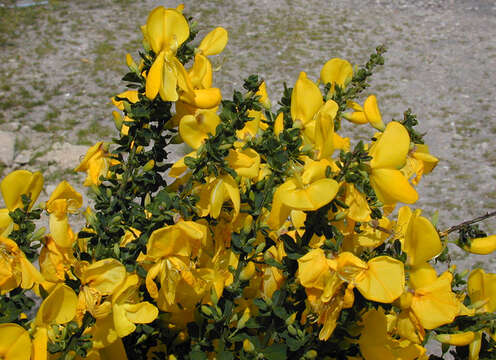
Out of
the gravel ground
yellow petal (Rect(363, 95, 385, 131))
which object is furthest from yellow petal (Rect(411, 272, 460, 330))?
the gravel ground

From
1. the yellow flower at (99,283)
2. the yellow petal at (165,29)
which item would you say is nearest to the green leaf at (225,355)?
the yellow flower at (99,283)

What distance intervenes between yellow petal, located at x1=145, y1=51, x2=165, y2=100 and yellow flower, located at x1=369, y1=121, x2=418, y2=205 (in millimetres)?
380

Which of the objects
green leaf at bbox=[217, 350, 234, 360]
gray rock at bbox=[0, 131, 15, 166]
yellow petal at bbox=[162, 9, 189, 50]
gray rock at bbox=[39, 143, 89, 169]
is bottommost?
gray rock at bbox=[39, 143, 89, 169]

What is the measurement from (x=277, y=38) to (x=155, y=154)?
4.99 m

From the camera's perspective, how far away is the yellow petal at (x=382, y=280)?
0.80 metres

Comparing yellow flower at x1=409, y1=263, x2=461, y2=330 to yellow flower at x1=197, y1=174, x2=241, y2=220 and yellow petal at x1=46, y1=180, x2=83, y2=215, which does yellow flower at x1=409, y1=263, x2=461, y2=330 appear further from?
yellow petal at x1=46, y1=180, x2=83, y2=215

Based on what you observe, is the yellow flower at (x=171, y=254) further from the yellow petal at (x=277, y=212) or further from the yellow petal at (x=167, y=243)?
the yellow petal at (x=277, y=212)

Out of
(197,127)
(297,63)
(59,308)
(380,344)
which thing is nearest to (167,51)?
(197,127)

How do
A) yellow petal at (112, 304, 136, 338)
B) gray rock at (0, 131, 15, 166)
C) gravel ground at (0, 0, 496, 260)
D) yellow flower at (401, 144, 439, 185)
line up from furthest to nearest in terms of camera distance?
gravel ground at (0, 0, 496, 260) → gray rock at (0, 131, 15, 166) → yellow flower at (401, 144, 439, 185) → yellow petal at (112, 304, 136, 338)

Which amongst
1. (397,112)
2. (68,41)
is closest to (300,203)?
(397,112)

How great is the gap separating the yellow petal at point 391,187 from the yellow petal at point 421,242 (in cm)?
4

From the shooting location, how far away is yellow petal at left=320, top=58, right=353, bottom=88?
47.8 inches

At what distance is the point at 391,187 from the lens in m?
0.85

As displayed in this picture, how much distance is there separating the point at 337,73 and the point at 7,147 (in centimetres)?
308
